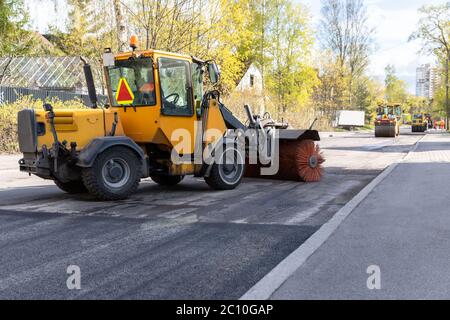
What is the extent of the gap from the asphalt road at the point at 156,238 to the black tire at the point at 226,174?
24cm

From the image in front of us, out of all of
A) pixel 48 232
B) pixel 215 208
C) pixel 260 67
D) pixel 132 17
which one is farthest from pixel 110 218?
pixel 260 67

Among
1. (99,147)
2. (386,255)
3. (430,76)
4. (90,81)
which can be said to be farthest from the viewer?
(430,76)

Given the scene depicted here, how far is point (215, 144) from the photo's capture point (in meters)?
9.58

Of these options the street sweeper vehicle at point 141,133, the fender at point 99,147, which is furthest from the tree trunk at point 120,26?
the fender at point 99,147

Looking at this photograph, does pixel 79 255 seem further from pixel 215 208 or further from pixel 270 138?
pixel 270 138

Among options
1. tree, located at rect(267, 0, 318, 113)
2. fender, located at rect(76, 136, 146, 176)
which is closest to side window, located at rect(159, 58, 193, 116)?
fender, located at rect(76, 136, 146, 176)

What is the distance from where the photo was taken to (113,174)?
27.2ft

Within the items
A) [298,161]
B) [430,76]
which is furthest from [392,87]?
[298,161]

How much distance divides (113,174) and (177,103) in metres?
1.81

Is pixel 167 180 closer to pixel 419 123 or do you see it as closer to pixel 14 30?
pixel 14 30

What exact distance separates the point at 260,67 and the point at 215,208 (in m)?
39.5

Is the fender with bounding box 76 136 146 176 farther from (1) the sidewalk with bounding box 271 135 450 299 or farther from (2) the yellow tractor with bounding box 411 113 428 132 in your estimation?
(2) the yellow tractor with bounding box 411 113 428 132

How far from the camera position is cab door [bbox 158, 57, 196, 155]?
350 inches

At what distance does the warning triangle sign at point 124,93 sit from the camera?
899cm
